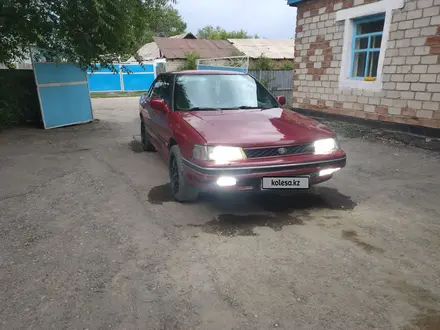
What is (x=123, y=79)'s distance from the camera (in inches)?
932

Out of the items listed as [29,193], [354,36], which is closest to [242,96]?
[29,193]

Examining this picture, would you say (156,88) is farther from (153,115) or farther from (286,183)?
(286,183)

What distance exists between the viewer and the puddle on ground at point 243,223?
10.7 ft

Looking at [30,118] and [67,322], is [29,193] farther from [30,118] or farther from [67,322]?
[30,118]

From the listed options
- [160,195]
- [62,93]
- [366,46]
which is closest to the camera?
[160,195]

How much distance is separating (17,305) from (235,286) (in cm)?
152

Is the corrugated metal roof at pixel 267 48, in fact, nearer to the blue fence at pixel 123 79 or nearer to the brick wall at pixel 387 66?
the blue fence at pixel 123 79

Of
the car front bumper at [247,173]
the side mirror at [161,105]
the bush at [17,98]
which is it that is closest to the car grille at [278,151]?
the car front bumper at [247,173]

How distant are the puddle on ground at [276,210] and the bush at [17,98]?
7.49 metres

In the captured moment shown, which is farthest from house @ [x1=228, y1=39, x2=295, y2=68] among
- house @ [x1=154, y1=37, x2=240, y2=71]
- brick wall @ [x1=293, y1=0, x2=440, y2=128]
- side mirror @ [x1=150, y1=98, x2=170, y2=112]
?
side mirror @ [x1=150, y1=98, x2=170, y2=112]

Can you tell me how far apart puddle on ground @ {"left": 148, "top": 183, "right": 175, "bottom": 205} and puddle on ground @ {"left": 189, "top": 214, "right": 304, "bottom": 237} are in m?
0.86

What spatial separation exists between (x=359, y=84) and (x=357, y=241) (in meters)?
5.88

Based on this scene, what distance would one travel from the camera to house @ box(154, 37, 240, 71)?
26594mm

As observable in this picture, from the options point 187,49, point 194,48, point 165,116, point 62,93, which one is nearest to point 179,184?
point 165,116
